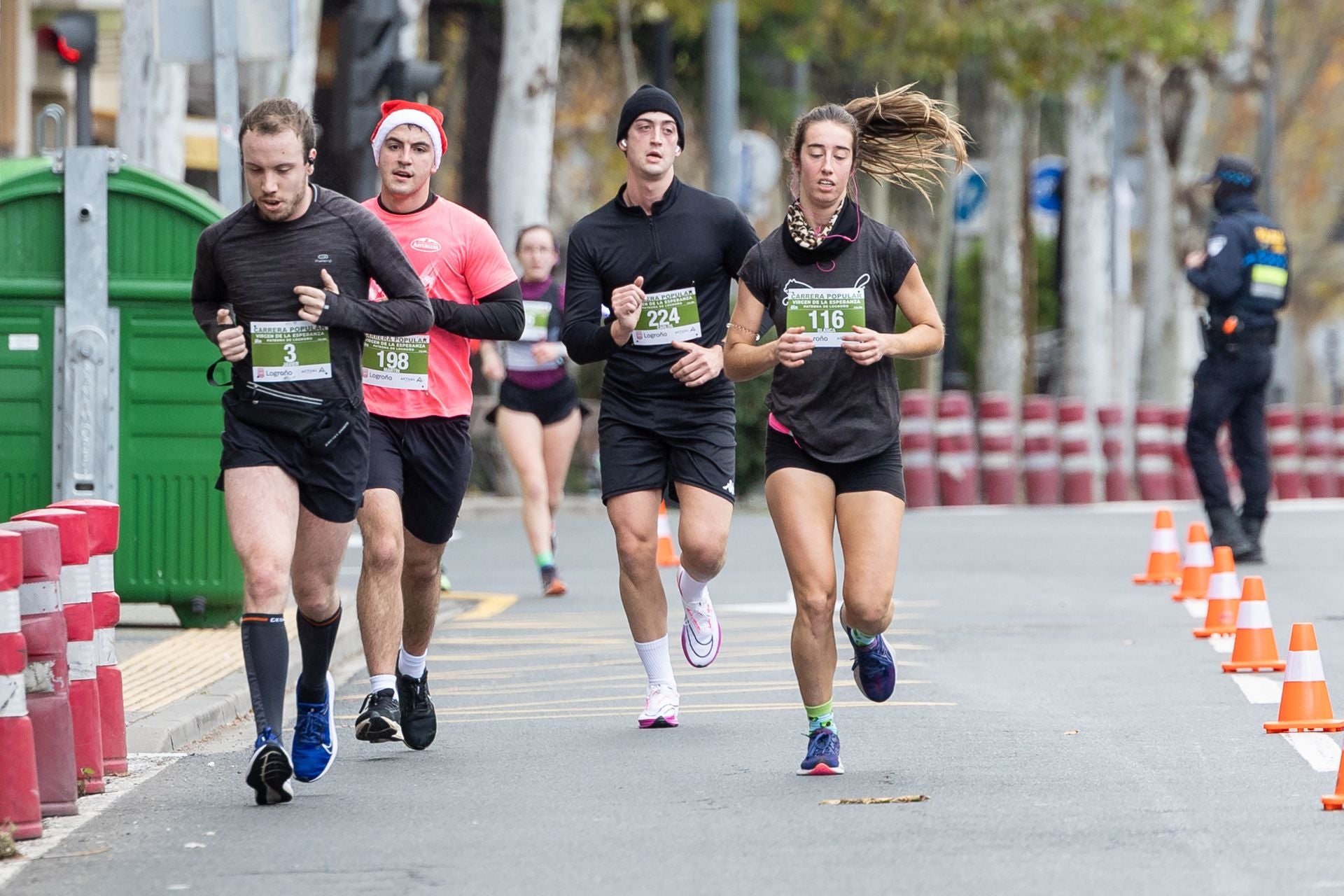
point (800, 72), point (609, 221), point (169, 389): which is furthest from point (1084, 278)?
point (609, 221)

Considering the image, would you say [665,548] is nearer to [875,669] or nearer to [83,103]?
[83,103]

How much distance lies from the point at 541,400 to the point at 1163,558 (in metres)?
3.57

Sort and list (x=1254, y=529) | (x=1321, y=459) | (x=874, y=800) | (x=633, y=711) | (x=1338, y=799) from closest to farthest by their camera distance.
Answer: (x=1338, y=799)
(x=874, y=800)
(x=633, y=711)
(x=1254, y=529)
(x=1321, y=459)

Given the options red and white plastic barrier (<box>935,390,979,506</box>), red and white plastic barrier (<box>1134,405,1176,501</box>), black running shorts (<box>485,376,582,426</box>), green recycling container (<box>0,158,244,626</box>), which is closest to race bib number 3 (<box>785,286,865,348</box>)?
green recycling container (<box>0,158,244,626</box>)

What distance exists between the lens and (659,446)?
8969 mm

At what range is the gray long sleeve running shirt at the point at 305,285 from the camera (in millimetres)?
7547

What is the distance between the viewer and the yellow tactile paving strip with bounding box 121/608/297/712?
9.52 meters

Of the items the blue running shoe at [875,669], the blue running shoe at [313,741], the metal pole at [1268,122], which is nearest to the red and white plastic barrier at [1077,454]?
the metal pole at [1268,122]

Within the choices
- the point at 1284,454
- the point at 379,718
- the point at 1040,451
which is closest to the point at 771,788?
Answer: the point at 379,718

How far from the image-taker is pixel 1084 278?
1296 inches

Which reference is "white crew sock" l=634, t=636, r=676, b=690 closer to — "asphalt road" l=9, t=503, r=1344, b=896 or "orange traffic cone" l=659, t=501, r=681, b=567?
"asphalt road" l=9, t=503, r=1344, b=896

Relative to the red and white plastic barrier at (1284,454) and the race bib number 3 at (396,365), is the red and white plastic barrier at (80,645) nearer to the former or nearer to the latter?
the race bib number 3 at (396,365)

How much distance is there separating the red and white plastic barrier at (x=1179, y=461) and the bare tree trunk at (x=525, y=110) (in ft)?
21.6

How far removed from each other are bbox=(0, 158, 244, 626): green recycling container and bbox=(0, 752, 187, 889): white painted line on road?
10.2 feet
